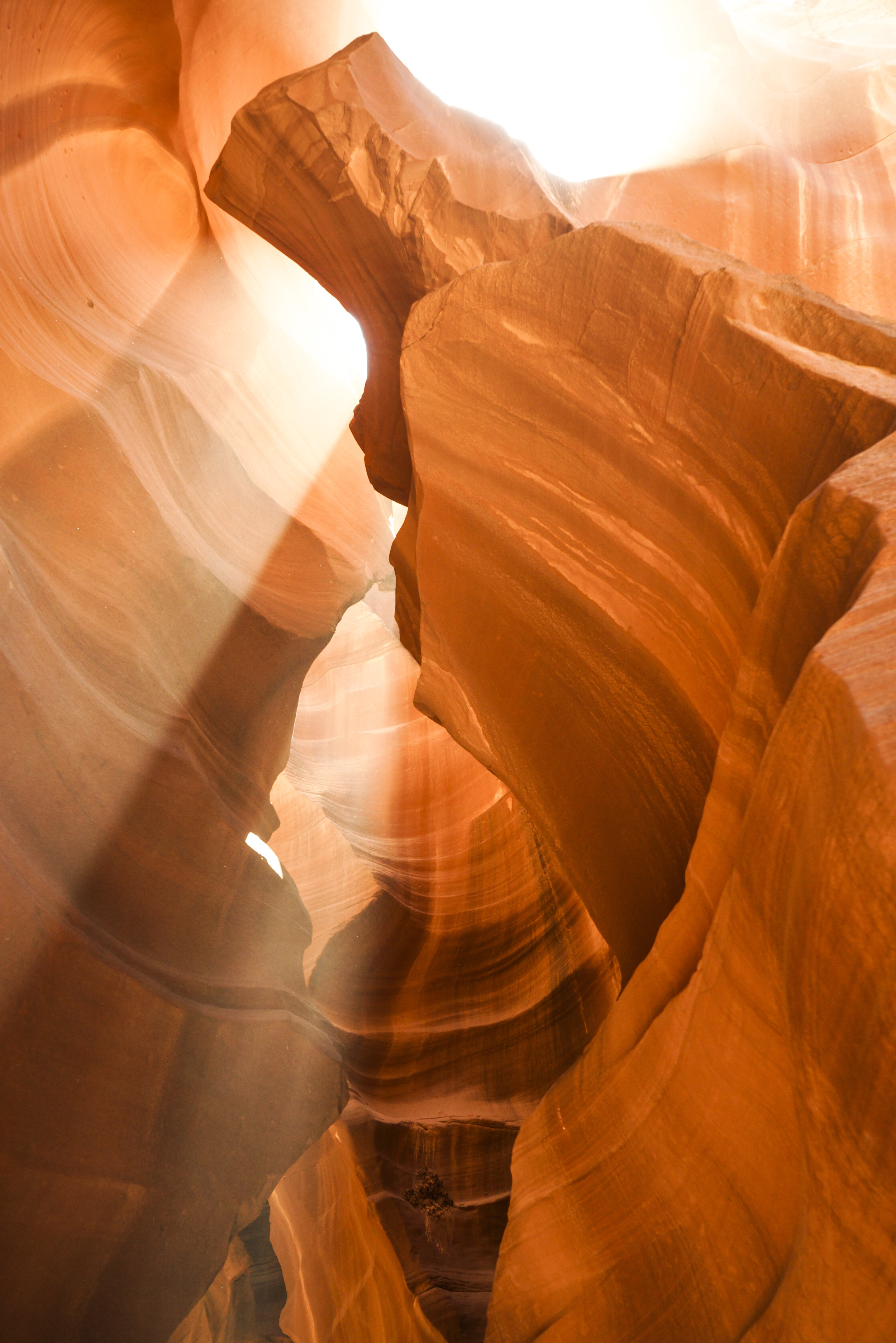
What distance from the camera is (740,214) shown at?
3.93m

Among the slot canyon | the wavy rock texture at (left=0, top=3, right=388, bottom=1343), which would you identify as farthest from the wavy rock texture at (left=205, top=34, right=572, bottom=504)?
the wavy rock texture at (left=0, top=3, right=388, bottom=1343)

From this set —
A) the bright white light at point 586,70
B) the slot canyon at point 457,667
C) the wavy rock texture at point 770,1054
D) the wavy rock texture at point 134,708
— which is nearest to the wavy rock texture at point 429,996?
the slot canyon at point 457,667

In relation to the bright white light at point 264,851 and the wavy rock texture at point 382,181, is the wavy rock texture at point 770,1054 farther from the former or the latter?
the bright white light at point 264,851

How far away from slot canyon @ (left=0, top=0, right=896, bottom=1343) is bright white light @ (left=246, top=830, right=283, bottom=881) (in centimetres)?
12

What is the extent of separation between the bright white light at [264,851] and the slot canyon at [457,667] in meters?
0.12

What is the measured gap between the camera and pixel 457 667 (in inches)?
158

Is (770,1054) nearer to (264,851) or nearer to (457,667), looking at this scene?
(457,667)

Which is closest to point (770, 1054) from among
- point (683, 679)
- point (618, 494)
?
point (683, 679)

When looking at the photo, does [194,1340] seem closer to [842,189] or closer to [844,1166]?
[844,1166]

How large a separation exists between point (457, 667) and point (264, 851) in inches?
111

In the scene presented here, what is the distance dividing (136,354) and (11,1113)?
4.35m

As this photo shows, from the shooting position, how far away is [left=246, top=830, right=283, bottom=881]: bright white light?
5.49 m

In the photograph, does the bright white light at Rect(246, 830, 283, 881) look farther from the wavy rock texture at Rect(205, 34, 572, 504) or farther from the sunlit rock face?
the wavy rock texture at Rect(205, 34, 572, 504)

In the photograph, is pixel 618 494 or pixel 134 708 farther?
pixel 134 708
